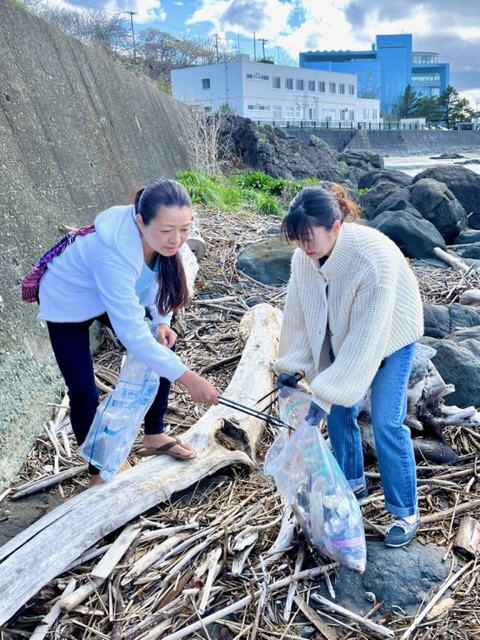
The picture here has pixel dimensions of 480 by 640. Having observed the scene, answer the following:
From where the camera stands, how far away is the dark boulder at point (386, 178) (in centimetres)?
1905

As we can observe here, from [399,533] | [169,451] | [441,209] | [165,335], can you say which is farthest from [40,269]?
[441,209]

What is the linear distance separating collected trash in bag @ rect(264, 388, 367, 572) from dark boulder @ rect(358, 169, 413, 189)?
16.0 metres

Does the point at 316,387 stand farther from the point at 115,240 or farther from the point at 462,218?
the point at 462,218

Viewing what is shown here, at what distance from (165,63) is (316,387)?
55855 mm

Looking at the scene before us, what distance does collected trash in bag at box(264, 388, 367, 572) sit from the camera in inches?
106

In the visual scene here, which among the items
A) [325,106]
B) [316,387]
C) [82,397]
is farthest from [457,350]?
[325,106]

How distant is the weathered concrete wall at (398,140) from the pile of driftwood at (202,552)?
128ft

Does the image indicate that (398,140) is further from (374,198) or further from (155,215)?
(155,215)

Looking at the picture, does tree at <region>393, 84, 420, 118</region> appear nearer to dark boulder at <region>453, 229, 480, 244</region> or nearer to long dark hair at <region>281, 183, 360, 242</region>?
dark boulder at <region>453, 229, 480, 244</region>

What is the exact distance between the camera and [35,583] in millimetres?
2500

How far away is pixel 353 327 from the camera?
2.76 meters

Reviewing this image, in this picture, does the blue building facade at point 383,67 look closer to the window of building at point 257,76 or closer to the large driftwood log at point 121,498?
the window of building at point 257,76

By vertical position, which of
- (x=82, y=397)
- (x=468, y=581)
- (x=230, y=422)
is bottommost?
(x=468, y=581)

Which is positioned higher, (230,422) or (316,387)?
(316,387)
